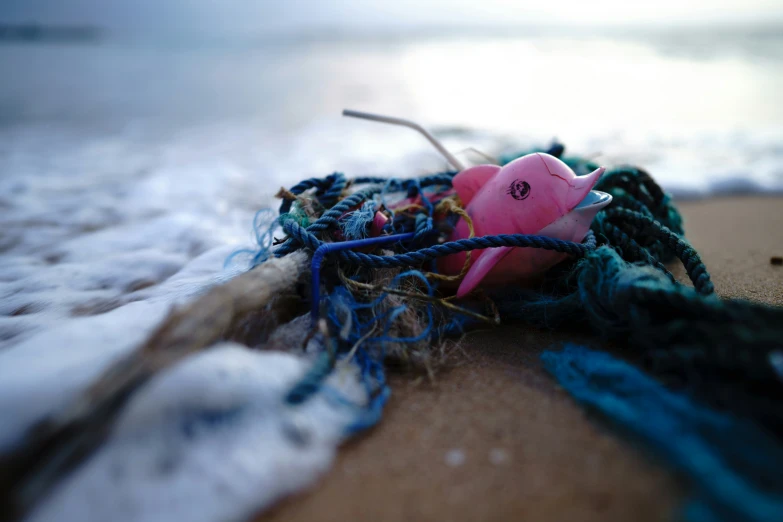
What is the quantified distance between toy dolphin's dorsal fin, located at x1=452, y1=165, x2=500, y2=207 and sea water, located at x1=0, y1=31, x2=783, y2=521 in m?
0.95

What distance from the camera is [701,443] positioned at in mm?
1055

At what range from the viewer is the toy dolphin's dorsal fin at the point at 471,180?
6.46 feet

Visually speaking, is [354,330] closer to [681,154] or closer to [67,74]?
[681,154]

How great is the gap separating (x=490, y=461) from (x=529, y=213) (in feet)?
2.84

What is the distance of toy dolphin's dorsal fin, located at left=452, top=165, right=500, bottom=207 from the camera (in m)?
1.97

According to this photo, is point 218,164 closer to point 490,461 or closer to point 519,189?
point 519,189

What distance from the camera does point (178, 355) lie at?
1.21 metres

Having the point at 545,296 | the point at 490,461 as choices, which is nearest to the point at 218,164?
the point at 545,296

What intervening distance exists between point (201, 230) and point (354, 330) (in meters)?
1.78

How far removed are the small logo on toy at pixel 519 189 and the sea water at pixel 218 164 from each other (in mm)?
842

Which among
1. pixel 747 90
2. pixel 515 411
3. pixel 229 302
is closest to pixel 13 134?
pixel 229 302

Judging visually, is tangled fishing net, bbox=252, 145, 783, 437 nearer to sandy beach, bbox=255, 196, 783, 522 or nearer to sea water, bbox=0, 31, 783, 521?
sandy beach, bbox=255, 196, 783, 522

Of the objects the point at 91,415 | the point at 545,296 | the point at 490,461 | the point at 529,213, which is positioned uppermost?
the point at 529,213

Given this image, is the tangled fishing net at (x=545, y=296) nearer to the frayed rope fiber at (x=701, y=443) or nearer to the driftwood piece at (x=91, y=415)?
the frayed rope fiber at (x=701, y=443)
